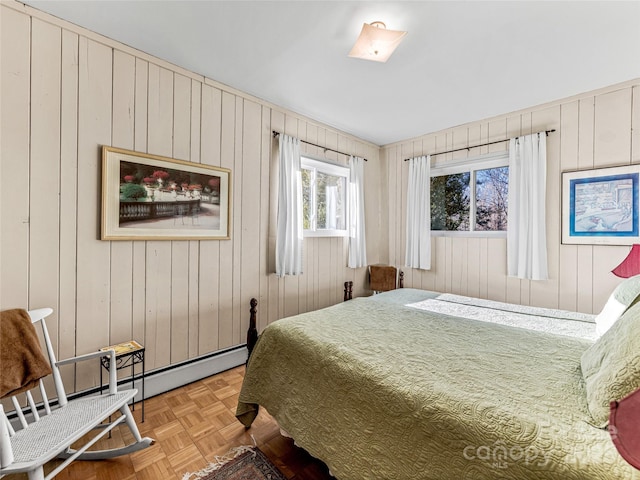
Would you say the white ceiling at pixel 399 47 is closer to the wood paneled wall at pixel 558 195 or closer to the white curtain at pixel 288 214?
the wood paneled wall at pixel 558 195

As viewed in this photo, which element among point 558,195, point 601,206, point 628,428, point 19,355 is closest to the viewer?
point 628,428

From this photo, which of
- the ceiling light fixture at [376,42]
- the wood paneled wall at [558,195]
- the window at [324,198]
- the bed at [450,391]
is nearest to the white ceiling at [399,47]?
the ceiling light fixture at [376,42]

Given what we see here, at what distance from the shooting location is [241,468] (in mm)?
1581

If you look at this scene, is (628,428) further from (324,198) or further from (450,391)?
(324,198)

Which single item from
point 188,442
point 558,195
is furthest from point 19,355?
point 558,195

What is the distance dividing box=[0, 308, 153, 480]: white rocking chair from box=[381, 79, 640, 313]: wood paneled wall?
344 centimetres

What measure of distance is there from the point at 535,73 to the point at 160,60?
305 cm

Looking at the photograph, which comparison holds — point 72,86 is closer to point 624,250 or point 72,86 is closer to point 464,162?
point 464,162

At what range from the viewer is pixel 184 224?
246cm

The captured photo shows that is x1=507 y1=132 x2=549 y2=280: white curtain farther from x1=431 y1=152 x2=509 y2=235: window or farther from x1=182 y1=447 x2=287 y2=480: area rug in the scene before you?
x1=182 y1=447 x2=287 y2=480: area rug

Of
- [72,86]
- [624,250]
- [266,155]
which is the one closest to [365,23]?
[266,155]

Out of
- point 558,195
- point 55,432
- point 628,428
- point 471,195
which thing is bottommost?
point 55,432

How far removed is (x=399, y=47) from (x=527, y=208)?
2.10m

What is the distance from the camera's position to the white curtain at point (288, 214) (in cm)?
304
